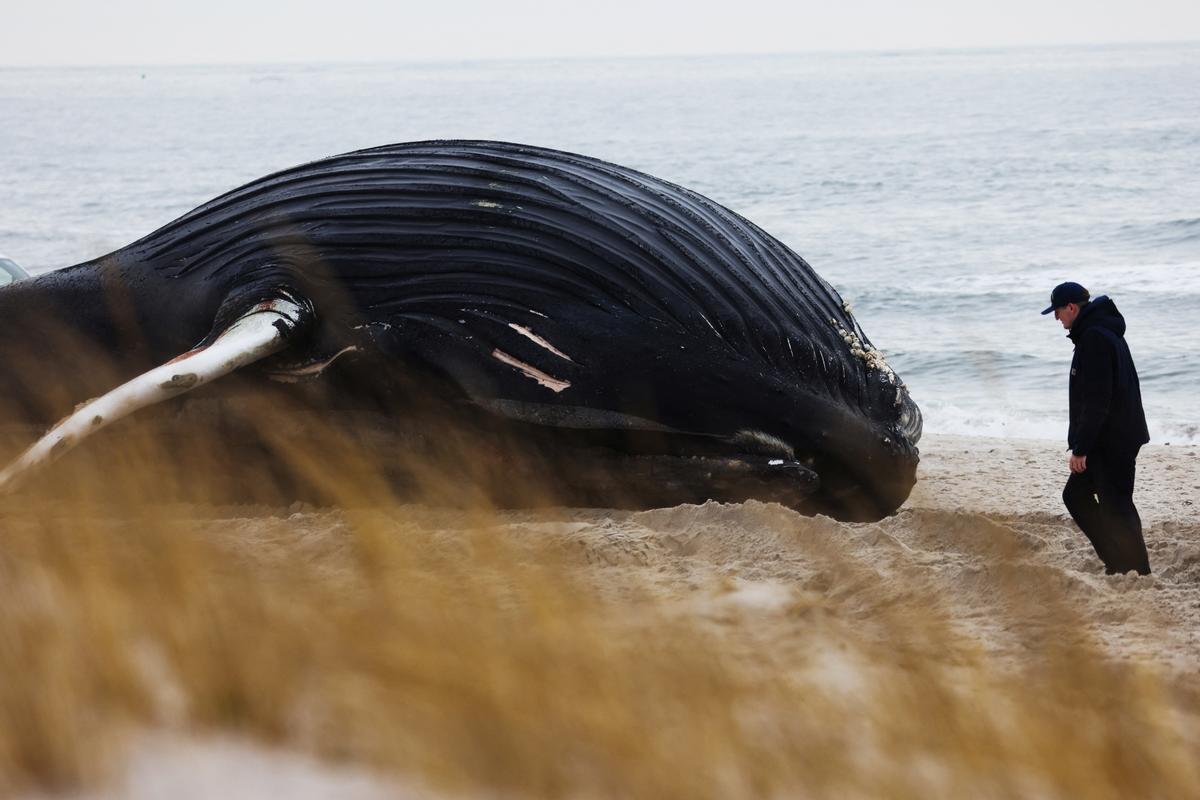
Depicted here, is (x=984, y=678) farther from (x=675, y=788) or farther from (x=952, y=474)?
(x=952, y=474)

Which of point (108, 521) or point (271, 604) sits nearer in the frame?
point (271, 604)

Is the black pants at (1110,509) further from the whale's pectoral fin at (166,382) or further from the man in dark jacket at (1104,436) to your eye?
the whale's pectoral fin at (166,382)

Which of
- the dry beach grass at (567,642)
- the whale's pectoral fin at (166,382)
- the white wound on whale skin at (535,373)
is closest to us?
the dry beach grass at (567,642)

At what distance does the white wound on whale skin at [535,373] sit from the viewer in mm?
4473

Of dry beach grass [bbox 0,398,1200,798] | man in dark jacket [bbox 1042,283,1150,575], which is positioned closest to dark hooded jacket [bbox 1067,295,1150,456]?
man in dark jacket [bbox 1042,283,1150,575]

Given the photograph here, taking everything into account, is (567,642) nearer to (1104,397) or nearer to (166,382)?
(166,382)

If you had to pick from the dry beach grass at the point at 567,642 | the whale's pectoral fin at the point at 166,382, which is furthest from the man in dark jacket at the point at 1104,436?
the whale's pectoral fin at the point at 166,382

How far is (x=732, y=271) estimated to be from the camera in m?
4.74

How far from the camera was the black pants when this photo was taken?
498 cm

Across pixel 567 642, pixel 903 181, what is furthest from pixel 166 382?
pixel 903 181

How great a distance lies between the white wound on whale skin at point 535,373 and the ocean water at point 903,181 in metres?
1.48

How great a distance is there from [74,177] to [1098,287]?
30.4m

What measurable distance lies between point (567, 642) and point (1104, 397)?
3.01m

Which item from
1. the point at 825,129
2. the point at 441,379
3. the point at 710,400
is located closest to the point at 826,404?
the point at 710,400
